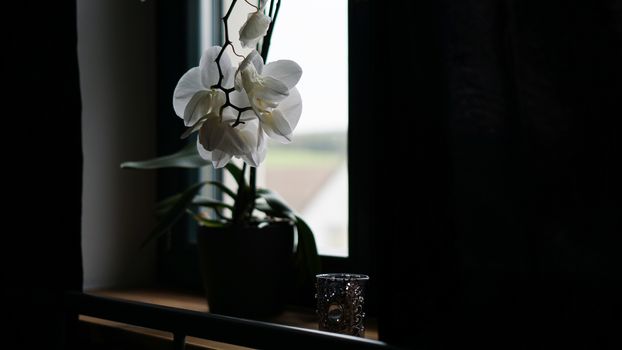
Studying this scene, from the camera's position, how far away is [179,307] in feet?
3.16

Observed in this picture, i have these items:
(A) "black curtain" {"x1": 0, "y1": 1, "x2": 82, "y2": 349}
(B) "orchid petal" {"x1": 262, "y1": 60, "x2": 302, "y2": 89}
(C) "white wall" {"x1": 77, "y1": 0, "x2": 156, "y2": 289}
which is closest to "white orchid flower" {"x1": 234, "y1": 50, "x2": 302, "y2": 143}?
(B) "orchid petal" {"x1": 262, "y1": 60, "x2": 302, "y2": 89}

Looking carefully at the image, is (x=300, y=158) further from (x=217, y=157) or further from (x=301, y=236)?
(x=217, y=157)

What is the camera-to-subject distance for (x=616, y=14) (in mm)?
460

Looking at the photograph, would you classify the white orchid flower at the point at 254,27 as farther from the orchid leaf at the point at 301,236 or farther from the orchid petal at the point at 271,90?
the orchid leaf at the point at 301,236

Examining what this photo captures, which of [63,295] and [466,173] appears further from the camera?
[63,295]

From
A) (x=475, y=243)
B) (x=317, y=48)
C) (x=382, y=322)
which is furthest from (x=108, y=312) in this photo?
(x=317, y=48)

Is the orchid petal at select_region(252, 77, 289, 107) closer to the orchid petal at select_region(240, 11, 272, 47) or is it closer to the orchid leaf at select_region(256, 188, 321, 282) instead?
the orchid petal at select_region(240, 11, 272, 47)

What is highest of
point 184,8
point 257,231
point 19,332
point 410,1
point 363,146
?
point 184,8

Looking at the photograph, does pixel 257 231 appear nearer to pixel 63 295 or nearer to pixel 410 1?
pixel 63 295

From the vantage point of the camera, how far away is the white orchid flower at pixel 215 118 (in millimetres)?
674

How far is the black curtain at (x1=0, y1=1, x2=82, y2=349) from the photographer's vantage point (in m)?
0.88

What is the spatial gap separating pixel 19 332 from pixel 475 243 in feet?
2.36

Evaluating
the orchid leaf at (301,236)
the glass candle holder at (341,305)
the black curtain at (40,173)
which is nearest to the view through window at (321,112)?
the orchid leaf at (301,236)

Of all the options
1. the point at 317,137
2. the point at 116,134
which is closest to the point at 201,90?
the point at 317,137
